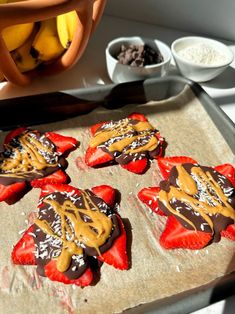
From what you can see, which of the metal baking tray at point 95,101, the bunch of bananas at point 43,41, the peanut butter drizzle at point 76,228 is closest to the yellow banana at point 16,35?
the bunch of bananas at point 43,41

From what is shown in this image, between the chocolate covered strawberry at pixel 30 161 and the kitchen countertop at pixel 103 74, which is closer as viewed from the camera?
the chocolate covered strawberry at pixel 30 161

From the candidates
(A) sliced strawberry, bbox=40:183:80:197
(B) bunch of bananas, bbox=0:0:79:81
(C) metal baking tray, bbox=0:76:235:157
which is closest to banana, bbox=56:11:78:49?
(B) bunch of bananas, bbox=0:0:79:81

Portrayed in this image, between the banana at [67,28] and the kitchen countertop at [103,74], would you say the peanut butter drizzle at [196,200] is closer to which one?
the kitchen countertop at [103,74]

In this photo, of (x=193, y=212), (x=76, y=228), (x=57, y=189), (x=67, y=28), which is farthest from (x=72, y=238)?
(x=67, y=28)

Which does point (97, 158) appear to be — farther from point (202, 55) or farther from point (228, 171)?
point (202, 55)

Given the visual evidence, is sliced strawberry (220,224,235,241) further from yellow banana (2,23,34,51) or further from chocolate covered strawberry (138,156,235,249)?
yellow banana (2,23,34,51)


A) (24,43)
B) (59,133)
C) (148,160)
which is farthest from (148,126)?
(24,43)

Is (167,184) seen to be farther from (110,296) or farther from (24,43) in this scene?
(24,43)
